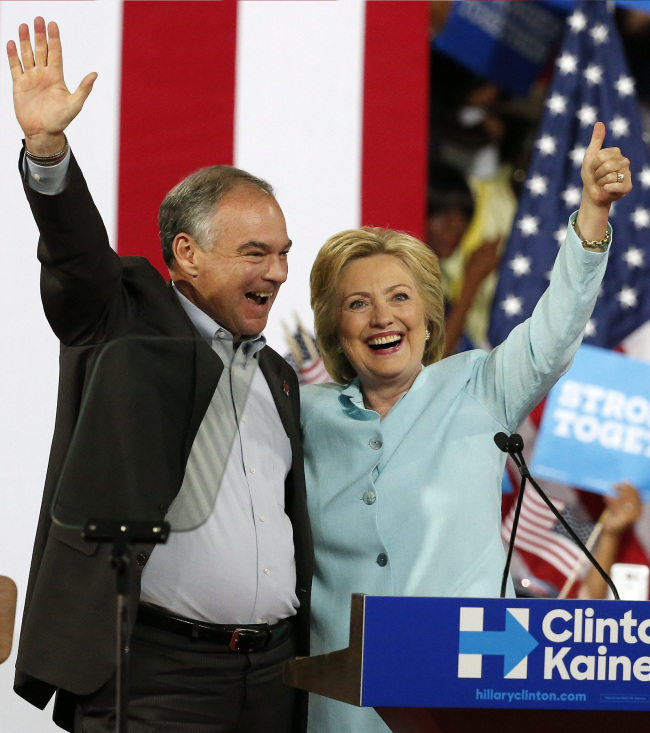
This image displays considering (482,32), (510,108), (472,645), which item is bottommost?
(472,645)

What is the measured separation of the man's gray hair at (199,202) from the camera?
6.93 ft

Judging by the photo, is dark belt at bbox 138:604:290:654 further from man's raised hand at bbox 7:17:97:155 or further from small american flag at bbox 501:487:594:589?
small american flag at bbox 501:487:594:589

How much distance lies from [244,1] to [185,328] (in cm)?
203

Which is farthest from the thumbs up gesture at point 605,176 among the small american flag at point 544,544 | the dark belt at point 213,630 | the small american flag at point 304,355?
the small american flag at point 544,544

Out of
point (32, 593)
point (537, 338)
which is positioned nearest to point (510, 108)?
point (537, 338)

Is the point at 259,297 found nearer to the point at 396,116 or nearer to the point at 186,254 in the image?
the point at 186,254

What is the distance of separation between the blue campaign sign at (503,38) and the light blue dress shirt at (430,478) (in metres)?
1.74

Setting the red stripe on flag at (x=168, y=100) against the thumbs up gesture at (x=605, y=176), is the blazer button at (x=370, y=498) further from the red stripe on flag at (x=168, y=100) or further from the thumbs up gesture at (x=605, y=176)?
the red stripe on flag at (x=168, y=100)

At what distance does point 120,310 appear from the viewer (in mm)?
1834

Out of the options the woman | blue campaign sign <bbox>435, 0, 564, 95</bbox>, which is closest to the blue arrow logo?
the woman

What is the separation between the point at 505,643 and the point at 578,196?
250 cm

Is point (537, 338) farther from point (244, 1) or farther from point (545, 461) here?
point (244, 1)

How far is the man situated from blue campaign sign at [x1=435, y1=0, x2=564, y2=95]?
1.69 m

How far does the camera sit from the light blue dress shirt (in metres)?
1.97
